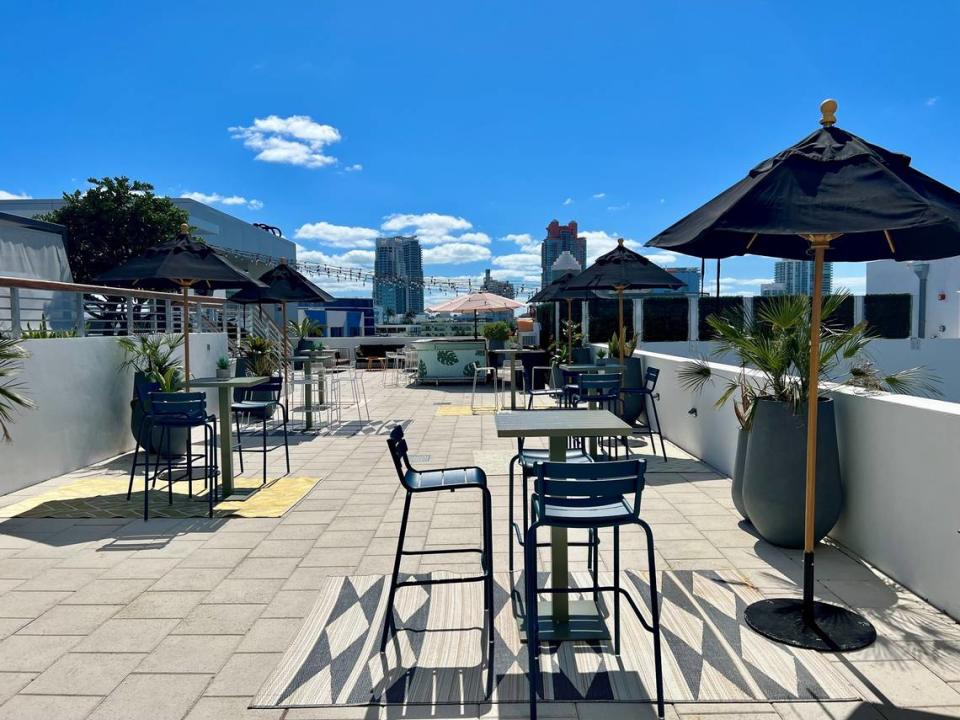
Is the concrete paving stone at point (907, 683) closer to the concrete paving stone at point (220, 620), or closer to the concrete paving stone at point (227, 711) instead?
the concrete paving stone at point (227, 711)

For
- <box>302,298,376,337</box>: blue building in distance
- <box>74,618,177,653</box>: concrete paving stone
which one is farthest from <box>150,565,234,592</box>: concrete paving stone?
<box>302,298,376,337</box>: blue building in distance

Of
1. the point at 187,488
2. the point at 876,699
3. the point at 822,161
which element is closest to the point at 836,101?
the point at 822,161

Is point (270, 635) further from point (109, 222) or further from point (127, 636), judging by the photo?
point (109, 222)

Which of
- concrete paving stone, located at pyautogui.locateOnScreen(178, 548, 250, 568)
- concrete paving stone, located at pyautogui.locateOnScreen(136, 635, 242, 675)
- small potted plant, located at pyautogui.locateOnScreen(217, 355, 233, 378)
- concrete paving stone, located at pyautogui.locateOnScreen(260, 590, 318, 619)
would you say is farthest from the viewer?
small potted plant, located at pyautogui.locateOnScreen(217, 355, 233, 378)

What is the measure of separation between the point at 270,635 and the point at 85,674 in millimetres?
707

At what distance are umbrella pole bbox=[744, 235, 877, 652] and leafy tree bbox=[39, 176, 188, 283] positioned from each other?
834 inches

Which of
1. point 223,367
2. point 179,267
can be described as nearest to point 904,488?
point 179,267

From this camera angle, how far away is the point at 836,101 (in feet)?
9.87

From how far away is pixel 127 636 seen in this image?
290 cm

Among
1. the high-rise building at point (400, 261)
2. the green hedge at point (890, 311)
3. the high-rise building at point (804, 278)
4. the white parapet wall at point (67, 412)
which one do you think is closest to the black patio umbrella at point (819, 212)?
the high-rise building at point (804, 278)

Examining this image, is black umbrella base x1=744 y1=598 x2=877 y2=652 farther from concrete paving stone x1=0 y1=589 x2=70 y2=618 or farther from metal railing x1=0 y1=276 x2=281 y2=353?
metal railing x1=0 y1=276 x2=281 y2=353

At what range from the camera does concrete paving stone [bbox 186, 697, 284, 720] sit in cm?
228

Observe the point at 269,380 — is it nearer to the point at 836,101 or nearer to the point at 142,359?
the point at 142,359

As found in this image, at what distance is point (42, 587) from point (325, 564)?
1.46 meters
